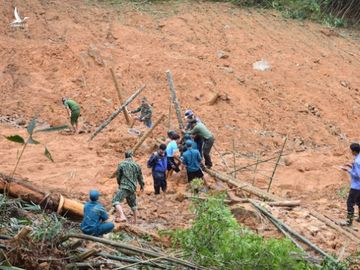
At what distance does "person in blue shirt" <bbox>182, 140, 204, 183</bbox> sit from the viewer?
10617 mm

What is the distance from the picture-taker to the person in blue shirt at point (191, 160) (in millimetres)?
10617

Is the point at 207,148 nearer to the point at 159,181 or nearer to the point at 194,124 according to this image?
the point at 194,124

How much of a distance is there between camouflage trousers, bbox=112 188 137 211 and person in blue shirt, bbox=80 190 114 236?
1.58 meters

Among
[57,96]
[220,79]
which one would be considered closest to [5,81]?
[57,96]

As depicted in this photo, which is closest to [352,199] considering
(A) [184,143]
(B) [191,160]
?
(B) [191,160]

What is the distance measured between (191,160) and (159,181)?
636 mm

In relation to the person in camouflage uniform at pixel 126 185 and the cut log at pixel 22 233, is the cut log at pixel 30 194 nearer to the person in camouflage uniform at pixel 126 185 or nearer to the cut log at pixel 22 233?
the person in camouflage uniform at pixel 126 185

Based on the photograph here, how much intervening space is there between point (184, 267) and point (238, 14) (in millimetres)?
16810

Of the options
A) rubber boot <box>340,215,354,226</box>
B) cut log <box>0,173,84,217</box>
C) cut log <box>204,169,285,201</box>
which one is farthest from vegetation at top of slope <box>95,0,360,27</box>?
cut log <box>0,173,84,217</box>

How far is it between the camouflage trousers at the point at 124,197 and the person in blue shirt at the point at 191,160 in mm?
1709

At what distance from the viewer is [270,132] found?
15914 millimetres

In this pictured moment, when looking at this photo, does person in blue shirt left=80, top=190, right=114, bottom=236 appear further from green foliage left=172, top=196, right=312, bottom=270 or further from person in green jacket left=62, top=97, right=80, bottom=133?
person in green jacket left=62, top=97, right=80, bottom=133

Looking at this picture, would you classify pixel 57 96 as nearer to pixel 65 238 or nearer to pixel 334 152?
pixel 334 152

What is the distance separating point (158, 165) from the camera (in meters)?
10.6
